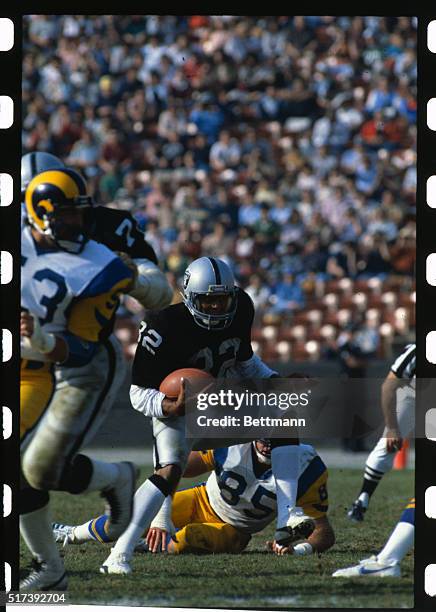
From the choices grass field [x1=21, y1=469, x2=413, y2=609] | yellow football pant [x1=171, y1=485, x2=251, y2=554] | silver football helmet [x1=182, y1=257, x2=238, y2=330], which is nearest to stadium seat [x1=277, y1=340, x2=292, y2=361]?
grass field [x1=21, y1=469, x2=413, y2=609]

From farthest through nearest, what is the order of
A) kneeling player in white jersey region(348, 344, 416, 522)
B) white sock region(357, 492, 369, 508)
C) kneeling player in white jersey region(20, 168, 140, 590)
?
white sock region(357, 492, 369, 508) → kneeling player in white jersey region(348, 344, 416, 522) → kneeling player in white jersey region(20, 168, 140, 590)

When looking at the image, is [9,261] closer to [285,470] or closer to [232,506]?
[285,470]

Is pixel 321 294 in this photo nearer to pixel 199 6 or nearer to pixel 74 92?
pixel 74 92

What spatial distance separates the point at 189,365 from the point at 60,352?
686mm

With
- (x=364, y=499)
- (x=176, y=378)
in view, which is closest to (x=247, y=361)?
(x=176, y=378)

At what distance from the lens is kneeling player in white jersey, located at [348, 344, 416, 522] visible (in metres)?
4.02

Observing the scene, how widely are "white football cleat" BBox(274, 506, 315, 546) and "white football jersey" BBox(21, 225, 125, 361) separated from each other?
3.42 feet

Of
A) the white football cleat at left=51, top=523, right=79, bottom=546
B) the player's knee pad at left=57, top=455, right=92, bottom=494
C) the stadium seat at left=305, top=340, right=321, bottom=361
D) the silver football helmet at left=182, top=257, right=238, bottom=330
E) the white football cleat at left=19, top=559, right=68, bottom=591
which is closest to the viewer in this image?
the white football cleat at left=19, top=559, right=68, bottom=591

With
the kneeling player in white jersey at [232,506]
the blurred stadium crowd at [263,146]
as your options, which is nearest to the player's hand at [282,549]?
the kneeling player in white jersey at [232,506]

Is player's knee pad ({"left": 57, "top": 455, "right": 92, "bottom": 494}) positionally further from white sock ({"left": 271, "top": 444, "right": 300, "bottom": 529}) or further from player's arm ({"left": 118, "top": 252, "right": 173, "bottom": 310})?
white sock ({"left": 271, "top": 444, "right": 300, "bottom": 529})

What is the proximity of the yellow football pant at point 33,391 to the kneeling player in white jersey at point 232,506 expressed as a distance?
90 cm

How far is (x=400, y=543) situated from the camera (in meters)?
3.64

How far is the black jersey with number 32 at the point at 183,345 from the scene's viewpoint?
4.09 meters

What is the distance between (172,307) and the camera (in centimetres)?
421
